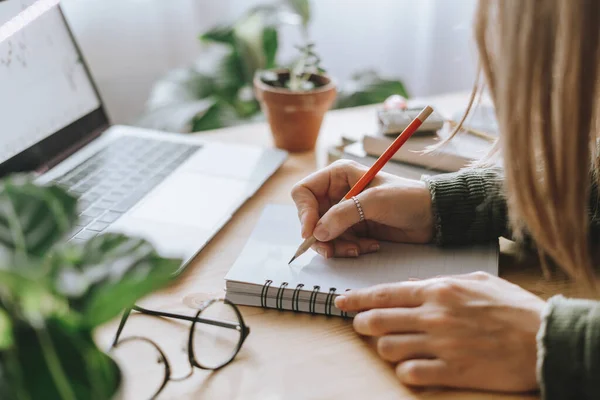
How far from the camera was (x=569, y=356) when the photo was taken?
1.50 feet

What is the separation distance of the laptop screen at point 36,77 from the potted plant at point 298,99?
0.96 feet

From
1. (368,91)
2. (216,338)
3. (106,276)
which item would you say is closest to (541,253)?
(216,338)

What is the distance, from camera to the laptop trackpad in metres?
0.70

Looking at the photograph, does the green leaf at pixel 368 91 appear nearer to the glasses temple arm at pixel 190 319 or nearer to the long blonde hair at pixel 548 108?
the long blonde hair at pixel 548 108

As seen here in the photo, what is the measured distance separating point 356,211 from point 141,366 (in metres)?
0.28

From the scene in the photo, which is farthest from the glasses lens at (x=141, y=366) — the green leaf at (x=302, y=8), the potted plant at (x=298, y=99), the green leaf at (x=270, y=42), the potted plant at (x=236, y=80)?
the green leaf at (x=302, y=8)

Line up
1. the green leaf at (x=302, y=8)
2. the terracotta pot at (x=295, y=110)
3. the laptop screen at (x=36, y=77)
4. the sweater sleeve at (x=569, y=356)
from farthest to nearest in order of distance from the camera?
the green leaf at (x=302, y=8)
the terracotta pot at (x=295, y=110)
the laptop screen at (x=36, y=77)
the sweater sleeve at (x=569, y=356)

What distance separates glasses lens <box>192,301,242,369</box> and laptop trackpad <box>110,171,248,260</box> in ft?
0.42

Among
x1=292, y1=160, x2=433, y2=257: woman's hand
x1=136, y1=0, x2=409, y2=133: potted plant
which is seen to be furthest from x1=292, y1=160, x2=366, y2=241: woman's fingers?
x1=136, y1=0, x2=409, y2=133: potted plant

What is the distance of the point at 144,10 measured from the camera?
5.17 ft

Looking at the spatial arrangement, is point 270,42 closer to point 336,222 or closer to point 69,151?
point 69,151

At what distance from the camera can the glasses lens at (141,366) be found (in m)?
0.47

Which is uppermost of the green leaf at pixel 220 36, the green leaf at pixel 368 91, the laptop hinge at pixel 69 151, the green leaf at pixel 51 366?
the green leaf at pixel 51 366

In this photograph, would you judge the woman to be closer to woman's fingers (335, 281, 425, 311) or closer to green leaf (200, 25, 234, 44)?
woman's fingers (335, 281, 425, 311)
